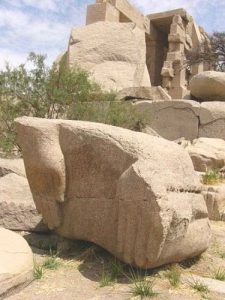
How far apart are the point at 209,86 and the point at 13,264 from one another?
678cm

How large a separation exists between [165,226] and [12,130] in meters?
4.53

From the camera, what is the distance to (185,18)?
50.9 ft

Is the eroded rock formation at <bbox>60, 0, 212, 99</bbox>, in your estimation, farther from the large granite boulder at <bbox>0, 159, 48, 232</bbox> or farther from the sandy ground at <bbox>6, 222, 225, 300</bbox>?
the sandy ground at <bbox>6, 222, 225, 300</bbox>

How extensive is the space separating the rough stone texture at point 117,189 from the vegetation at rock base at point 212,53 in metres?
13.2

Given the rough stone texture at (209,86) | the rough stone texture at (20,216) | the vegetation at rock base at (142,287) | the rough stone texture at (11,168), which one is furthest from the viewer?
the rough stone texture at (209,86)

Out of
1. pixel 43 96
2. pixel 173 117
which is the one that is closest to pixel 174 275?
pixel 43 96

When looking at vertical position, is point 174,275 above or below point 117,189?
below

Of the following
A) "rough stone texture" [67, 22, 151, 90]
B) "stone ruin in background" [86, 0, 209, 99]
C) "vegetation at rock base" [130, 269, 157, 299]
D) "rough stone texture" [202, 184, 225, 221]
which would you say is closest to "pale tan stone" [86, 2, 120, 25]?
"stone ruin in background" [86, 0, 209, 99]

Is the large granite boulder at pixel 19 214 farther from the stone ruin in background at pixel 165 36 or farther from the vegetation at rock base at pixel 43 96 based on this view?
the stone ruin in background at pixel 165 36

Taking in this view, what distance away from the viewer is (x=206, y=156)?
18.5 ft

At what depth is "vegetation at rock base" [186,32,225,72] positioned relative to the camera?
15.6 metres

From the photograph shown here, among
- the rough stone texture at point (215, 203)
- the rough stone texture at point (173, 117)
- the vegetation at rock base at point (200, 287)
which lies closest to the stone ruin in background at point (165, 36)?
the rough stone texture at point (173, 117)

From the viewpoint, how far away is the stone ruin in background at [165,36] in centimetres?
1249

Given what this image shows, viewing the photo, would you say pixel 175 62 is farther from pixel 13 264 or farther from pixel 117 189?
pixel 13 264
